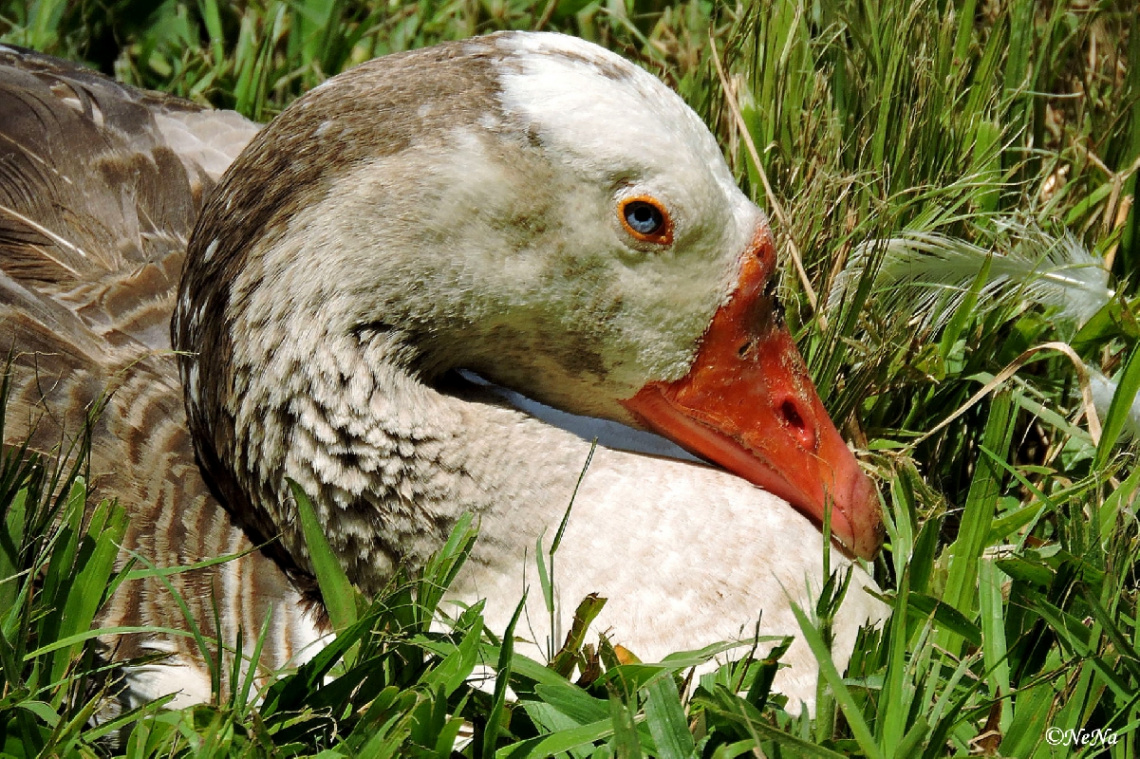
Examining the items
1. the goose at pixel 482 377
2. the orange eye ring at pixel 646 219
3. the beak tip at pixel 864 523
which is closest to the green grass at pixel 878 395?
the beak tip at pixel 864 523

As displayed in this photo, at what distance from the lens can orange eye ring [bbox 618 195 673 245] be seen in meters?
2.62

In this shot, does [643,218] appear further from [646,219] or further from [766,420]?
[766,420]

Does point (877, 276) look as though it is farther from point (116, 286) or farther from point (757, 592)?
point (116, 286)

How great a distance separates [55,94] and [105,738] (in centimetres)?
209

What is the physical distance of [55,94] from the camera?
12.5 feet

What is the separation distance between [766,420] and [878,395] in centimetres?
59

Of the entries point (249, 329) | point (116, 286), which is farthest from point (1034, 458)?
point (116, 286)

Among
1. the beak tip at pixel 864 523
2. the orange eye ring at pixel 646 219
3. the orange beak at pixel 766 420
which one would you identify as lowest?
the beak tip at pixel 864 523

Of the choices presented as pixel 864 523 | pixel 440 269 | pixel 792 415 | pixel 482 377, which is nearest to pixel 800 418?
pixel 792 415

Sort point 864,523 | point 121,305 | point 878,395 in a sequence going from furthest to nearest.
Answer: point 878,395
point 121,305
point 864,523

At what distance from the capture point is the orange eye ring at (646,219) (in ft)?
8.59

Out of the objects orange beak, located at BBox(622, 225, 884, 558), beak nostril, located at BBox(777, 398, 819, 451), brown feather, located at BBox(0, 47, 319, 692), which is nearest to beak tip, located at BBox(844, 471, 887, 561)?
orange beak, located at BBox(622, 225, 884, 558)

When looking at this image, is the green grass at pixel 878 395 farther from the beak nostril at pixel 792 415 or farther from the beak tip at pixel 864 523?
the beak nostril at pixel 792 415

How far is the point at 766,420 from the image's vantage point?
9.57 ft
